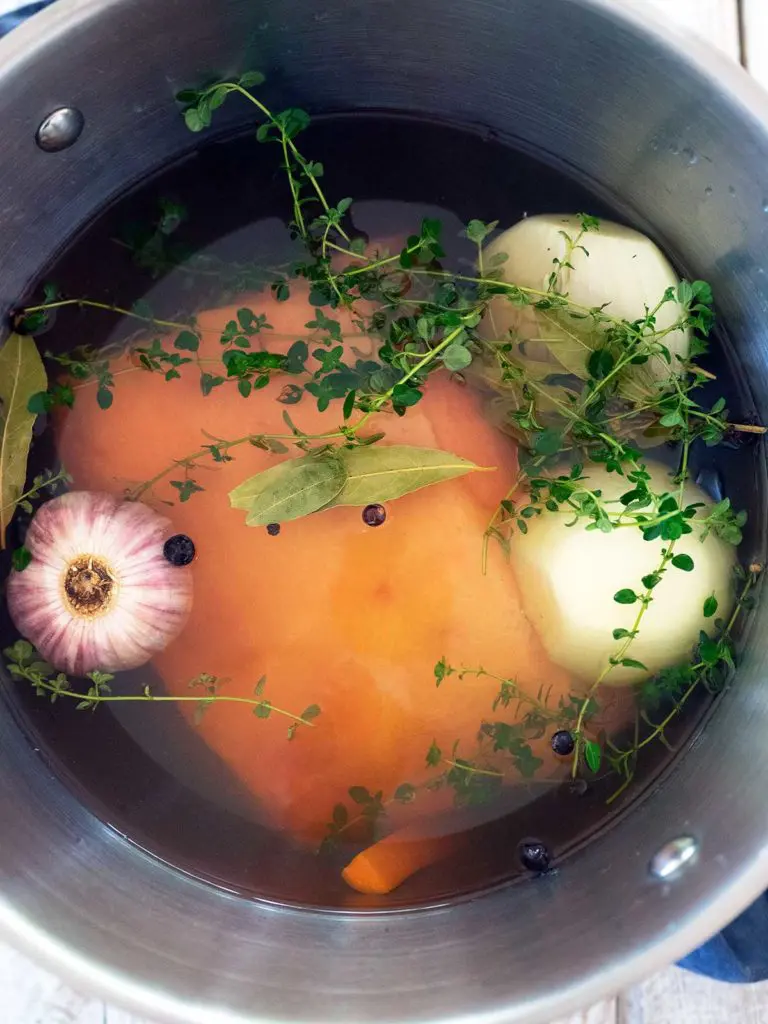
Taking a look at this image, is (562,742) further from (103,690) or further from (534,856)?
(103,690)

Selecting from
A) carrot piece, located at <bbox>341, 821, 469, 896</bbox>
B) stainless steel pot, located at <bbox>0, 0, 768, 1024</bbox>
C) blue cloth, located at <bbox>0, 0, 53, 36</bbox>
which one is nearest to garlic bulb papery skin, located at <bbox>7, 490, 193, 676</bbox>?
stainless steel pot, located at <bbox>0, 0, 768, 1024</bbox>

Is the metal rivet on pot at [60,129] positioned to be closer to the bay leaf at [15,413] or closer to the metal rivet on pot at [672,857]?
the bay leaf at [15,413]

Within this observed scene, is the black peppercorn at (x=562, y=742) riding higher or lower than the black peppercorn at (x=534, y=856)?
higher

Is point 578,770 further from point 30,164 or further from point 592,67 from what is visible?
point 30,164

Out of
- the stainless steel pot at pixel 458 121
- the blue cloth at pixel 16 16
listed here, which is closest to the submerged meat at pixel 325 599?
A: the stainless steel pot at pixel 458 121

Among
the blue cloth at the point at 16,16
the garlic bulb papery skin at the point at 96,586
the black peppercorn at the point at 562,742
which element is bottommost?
the black peppercorn at the point at 562,742

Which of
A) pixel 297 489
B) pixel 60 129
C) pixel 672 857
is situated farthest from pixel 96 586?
pixel 672 857

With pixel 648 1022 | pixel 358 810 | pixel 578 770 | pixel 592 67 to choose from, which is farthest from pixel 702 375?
pixel 648 1022

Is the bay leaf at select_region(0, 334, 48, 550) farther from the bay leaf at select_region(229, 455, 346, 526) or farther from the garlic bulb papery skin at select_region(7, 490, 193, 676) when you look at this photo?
the bay leaf at select_region(229, 455, 346, 526)
